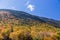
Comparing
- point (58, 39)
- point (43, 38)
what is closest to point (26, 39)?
point (43, 38)

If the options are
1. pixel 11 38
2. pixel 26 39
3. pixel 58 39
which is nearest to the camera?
pixel 58 39

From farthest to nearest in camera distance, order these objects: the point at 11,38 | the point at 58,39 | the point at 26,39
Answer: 1. the point at 11,38
2. the point at 26,39
3. the point at 58,39

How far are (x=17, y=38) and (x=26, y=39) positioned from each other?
19.5ft

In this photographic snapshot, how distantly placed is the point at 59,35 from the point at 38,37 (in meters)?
12.7

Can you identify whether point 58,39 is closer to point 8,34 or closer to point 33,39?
point 33,39

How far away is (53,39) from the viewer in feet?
327

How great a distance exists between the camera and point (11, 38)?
109m

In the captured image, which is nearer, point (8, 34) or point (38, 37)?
point (38, 37)

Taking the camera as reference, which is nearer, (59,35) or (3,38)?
(59,35)

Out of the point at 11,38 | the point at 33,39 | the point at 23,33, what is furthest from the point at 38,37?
the point at 11,38

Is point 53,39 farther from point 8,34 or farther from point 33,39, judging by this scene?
point 8,34

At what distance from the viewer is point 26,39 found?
102m

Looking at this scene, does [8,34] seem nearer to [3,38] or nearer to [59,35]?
[3,38]

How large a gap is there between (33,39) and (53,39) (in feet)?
37.7
